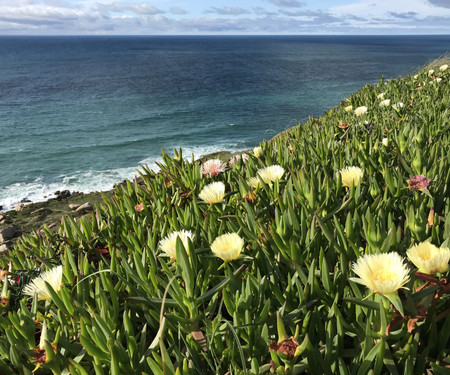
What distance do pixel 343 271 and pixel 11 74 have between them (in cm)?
4708

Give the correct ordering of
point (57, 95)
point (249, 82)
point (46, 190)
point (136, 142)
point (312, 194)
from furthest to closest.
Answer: point (249, 82), point (57, 95), point (136, 142), point (46, 190), point (312, 194)

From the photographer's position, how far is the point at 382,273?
3.14ft

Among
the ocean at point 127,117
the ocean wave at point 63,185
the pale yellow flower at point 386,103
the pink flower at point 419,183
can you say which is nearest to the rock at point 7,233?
the ocean wave at point 63,185

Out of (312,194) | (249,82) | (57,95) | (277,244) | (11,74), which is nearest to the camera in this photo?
(277,244)

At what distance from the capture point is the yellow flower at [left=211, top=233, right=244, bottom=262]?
44.9 inches

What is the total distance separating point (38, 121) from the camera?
67.9 feet

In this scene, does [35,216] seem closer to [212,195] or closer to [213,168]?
[213,168]

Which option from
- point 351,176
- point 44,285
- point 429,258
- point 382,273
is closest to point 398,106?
point 351,176

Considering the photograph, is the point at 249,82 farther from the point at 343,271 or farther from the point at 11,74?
the point at 343,271

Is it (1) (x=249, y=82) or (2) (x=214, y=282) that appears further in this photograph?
(1) (x=249, y=82)

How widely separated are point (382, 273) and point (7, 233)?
6.89 metres

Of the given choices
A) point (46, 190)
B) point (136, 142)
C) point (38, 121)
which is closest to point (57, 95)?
point (38, 121)

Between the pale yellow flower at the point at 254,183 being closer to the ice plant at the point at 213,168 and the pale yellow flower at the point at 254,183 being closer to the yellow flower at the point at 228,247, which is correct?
the ice plant at the point at 213,168

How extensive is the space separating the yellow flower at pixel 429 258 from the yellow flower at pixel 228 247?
1.52ft
